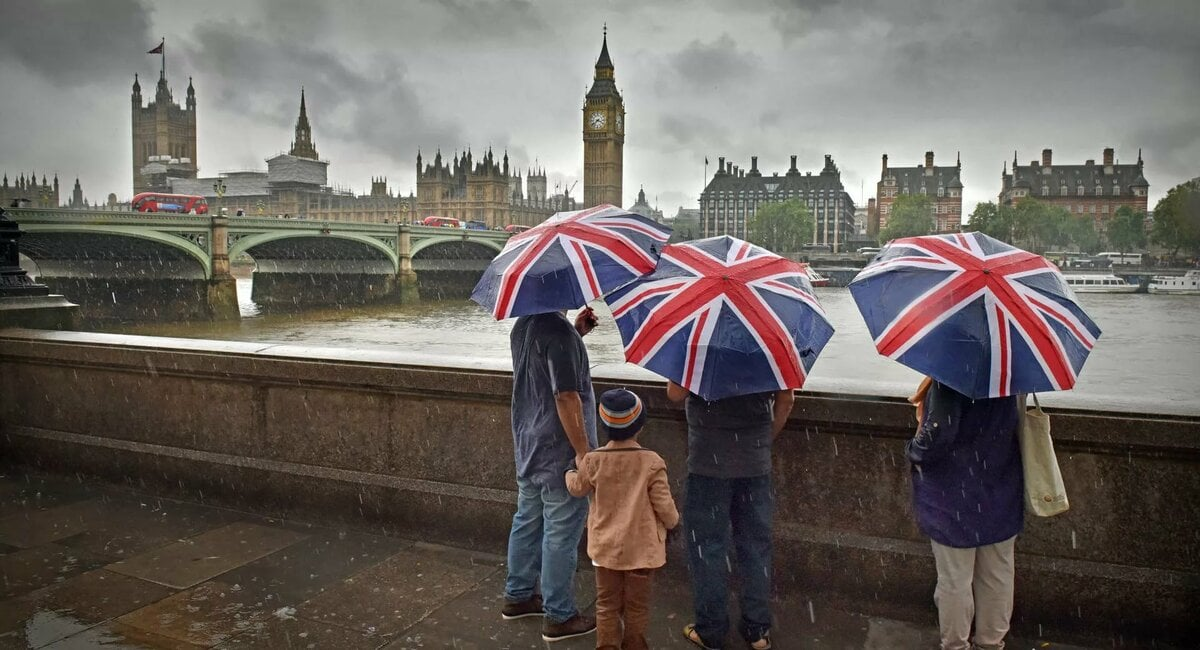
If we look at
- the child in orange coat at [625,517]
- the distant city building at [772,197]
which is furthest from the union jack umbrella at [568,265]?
the distant city building at [772,197]

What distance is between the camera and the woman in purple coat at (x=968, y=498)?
263cm

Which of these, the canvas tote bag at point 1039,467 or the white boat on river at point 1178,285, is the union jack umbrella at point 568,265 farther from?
the white boat on river at point 1178,285

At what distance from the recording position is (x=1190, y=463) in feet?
10.1

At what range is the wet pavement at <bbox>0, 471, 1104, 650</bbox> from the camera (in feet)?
10.5

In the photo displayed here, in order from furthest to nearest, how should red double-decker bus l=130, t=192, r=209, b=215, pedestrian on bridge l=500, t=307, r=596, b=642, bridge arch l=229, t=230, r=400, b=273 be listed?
1. red double-decker bus l=130, t=192, r=209, b=215
2. bridge arch l=229, t=230, r=400, b=273
3. pedestrian on bridge l=500, t=307, r=596, b=642

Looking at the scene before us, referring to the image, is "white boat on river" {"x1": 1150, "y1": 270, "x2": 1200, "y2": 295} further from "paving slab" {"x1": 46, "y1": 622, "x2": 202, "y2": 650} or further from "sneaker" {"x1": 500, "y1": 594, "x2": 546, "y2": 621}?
"paving slab" {"x1": 46, "y1": 622, "x2": 202, "y2": 650}

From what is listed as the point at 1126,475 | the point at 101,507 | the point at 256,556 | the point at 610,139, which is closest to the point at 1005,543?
the point at 1126,475

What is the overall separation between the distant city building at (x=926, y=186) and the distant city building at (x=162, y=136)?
301 ft

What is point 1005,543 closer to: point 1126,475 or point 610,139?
point 1126,475

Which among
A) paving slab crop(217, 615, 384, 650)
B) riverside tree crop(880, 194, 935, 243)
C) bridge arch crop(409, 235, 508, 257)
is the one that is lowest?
paving slab crop(217, 615, 384, 650)

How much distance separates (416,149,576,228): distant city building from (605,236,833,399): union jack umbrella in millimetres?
102400

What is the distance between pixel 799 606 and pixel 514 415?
1.34 m

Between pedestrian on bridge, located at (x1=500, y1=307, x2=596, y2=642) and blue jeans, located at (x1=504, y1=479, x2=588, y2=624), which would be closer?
pedestrian on bridge, located at (x1=500, y1=307, x2=596, y2=642)

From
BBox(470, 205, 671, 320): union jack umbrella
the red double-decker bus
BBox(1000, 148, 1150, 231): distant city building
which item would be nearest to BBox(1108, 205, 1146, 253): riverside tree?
BBox(1000, 148, 1150, 231): distant city building
